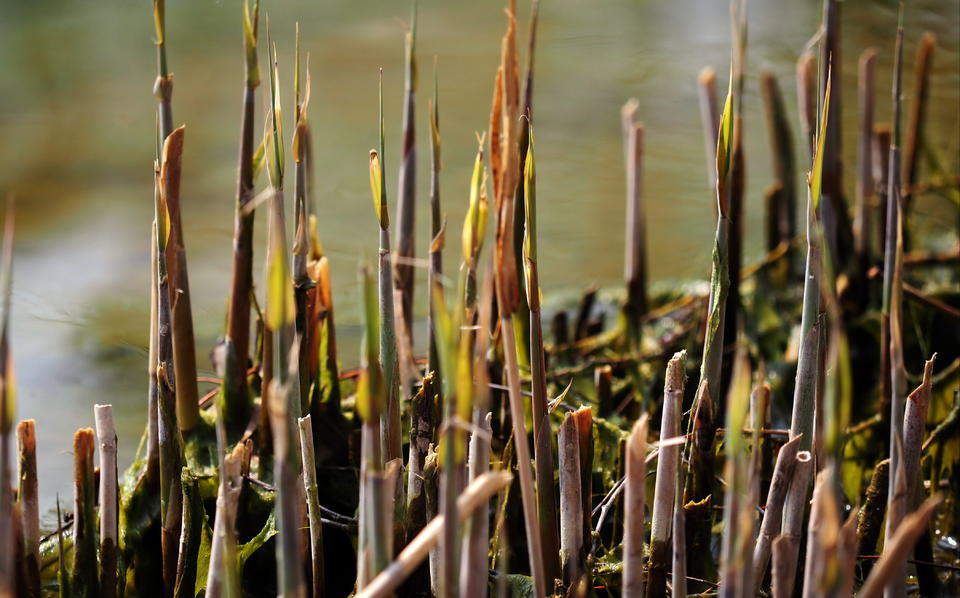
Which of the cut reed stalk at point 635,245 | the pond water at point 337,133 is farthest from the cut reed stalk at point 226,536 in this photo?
the cut reed stalk at point 635,245

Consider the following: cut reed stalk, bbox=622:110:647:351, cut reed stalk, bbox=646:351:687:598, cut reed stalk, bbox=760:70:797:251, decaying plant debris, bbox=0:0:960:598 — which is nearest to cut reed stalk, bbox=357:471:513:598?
decaying plant debris, bbox=0:0:960:598

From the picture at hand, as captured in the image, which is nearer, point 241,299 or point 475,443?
point 475,443

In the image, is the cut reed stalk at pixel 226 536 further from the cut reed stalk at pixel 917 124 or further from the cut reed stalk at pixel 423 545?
the cut reed stalk at pixel 917 124

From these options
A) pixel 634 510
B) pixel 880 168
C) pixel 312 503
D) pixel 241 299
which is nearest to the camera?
pixel 634 510

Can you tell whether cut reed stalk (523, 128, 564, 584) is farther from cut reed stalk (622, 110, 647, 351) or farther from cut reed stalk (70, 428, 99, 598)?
cut reed stalk (622, 110, 647, 351)

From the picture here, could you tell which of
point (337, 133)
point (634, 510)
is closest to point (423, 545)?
point (634, 510)

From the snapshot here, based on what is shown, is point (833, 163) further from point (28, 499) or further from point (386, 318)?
point (28, 499)

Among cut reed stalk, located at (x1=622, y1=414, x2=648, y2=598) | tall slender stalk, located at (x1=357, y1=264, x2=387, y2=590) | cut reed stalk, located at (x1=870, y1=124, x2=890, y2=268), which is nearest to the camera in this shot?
tall slender stalk, located at (x1=357, y1=264, x2=387, y2=590)

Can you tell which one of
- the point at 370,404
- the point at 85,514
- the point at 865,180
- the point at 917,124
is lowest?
the point at 85,514
